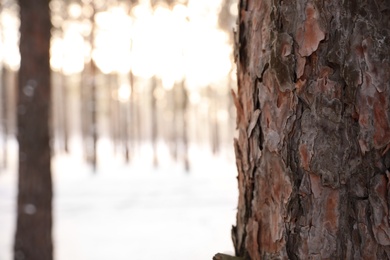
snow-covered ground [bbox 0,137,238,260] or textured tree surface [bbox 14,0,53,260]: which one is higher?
textured tree surface [bbox 14,0,53,260]

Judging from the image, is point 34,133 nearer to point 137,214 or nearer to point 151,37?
point 137,214

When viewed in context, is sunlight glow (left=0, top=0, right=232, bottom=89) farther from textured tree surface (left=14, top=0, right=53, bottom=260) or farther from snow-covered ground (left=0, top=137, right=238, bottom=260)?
textured tree surface (left=14, top=0, right=53, bottom=260)

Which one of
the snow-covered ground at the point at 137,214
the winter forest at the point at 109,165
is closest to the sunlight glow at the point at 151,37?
the winter forest at the point at 109,165

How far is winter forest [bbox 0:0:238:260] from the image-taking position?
510 centimetres

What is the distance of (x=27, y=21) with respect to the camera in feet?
16.5

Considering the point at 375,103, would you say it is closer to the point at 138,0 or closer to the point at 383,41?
the point at 383,41

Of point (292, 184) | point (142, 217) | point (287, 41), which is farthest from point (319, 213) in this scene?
point (142, 217)

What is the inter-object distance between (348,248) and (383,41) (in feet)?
1.61

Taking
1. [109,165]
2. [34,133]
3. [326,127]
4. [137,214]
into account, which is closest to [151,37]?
[109,165]

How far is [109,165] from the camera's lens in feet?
72.9

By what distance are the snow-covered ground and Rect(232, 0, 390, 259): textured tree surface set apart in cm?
588

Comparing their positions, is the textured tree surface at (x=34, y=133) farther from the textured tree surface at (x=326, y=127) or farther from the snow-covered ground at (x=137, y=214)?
the textured tree surface at (x=326, y=127)

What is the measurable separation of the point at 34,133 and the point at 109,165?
17416 millimetres

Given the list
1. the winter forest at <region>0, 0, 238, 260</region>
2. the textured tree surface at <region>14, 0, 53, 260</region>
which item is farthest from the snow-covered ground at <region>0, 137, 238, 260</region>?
the textured tree surface at <region>14, 0, 53, 260</region>
